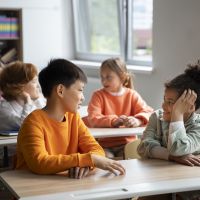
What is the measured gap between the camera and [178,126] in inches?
94.9

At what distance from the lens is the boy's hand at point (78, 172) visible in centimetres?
213

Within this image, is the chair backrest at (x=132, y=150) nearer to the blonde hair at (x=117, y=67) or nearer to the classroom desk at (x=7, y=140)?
the classroom desk at (x=7, y=140)

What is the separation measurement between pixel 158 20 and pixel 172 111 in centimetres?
313

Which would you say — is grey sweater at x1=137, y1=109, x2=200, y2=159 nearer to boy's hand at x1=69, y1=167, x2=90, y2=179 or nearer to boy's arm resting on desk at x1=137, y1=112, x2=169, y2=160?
boy's arm resting on desk at x1=137, y1=112, x2=169, y2=160

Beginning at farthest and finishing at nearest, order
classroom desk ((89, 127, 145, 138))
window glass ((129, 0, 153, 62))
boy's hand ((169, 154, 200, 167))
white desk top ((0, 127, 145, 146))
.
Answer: window glass ((129, 0, 153, 62)) < classroom desk ((89, 127, 145, 138)) < white desk top ((0, 127, 145, 146)) < boy's hand ((169, 154, 200, 167))

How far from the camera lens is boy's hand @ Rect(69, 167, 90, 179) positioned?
6.98ft

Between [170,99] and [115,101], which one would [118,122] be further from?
[170,99]

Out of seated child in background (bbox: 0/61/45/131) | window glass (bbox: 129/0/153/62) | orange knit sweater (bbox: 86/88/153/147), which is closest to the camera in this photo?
seated child in background (bbox: 0/61/45/131)

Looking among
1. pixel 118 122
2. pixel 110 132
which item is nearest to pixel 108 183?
pixel 110 132

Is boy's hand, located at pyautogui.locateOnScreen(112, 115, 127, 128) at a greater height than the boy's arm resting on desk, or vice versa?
the boy's arm resting on desk

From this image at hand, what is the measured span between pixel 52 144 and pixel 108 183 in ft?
1.46

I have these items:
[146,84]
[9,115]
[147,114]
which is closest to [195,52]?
[146,84]

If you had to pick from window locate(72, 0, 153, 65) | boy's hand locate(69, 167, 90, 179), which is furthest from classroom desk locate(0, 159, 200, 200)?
window locate(72, 0, 153, 65)

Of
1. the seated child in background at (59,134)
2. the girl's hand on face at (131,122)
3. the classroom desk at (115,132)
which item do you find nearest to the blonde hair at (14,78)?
the classroom desk at (115,132)
